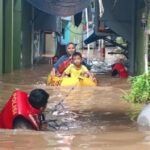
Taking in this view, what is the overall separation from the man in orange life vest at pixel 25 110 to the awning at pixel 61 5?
13621 millimetres

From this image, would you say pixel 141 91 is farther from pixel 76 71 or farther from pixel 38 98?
pixel 38 98

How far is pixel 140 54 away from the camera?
840 inches

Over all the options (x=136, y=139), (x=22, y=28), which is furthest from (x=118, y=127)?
(x=22, y=28)

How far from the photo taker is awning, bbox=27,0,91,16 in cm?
2088

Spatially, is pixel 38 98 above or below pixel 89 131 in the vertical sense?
above

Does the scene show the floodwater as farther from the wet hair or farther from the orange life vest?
the wet hair

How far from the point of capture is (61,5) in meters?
20.9

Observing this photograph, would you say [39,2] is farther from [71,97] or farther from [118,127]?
[118,127]

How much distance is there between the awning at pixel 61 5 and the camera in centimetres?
2088

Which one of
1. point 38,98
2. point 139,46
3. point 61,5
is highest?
point 61,5

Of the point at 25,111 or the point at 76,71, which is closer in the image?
the point at 25,111

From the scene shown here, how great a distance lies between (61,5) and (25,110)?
45.9 ft

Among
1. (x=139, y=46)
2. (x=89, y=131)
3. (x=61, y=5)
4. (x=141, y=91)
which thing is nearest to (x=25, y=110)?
(x=89, y=131)

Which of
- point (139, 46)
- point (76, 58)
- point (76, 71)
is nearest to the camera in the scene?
point (76, 58)
